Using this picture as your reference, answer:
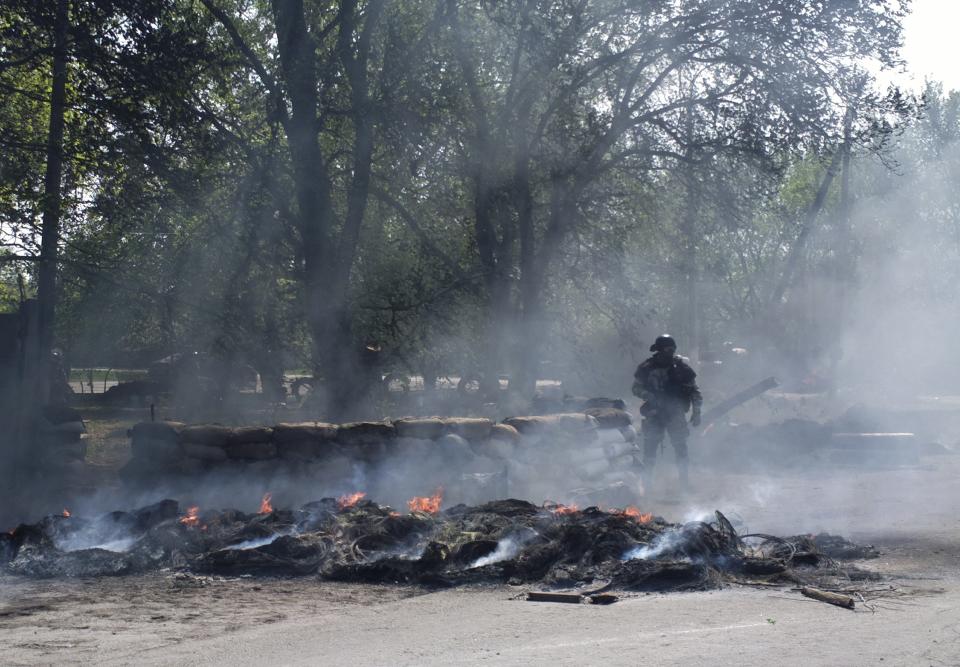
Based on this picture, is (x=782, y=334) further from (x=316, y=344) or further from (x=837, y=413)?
(x=316, y=344)

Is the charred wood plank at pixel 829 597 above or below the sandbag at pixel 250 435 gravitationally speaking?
below

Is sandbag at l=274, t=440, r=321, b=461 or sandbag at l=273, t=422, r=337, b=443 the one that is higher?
sandbag at l=273, t=422, r=337, b=443

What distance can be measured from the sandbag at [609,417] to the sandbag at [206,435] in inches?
205

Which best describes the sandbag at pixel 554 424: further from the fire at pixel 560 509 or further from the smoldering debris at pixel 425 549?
the smoldering debris at pixel 425 549

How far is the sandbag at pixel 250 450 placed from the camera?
30.2 feet

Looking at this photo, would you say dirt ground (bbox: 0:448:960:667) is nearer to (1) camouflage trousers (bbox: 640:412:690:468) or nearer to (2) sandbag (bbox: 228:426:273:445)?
(2) sandbag (bbox: 228:426:273:445)

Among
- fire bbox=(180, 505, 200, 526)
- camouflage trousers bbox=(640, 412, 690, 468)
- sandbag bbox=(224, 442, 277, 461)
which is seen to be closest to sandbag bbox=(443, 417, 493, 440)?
sandbag bbox=(224, 442, 277, 461)

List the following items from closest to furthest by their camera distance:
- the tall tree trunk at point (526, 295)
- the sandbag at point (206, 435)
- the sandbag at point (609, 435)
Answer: the sandbag at point (206, 435) < the sandbag at point (609, 435) < the tall tree trunk at point (526, 295)

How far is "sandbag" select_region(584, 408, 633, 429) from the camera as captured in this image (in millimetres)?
13055

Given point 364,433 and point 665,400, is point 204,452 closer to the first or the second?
point 364,433

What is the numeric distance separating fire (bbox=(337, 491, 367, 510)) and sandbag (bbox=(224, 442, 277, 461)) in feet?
2.53

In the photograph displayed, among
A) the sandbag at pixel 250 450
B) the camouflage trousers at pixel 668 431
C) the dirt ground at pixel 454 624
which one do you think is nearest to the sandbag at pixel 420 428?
the sandbag at pixel 250 450

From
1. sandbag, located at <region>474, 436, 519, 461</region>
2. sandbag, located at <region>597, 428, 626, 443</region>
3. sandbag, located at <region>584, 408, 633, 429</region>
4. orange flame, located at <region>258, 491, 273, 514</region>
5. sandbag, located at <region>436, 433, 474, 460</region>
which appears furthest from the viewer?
sandbag, located at <region>584, 408, 633, 429</region>

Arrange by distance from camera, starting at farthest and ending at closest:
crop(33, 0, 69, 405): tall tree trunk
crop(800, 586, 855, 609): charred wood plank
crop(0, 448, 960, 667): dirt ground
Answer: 1. crop(33, 0, 69, 405): tall tree trunk
2. crop(800, 586, 855, 609): charred wood plank
3. crop(0, 448, 960, 667): dirt ground
